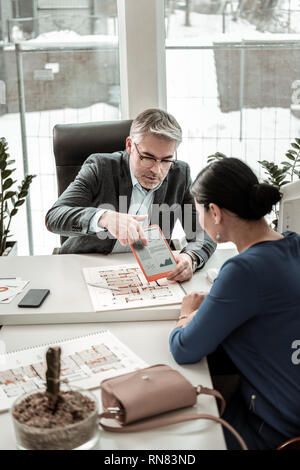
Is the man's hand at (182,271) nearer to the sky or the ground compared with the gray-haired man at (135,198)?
nearer to the ground

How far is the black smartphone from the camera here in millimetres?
1665

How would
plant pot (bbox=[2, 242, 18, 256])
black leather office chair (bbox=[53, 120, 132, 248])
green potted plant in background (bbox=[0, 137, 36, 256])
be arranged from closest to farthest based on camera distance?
black leather office chair (bbox=[53, 120, 132, 248]) → green potted plant in background (bbox=[0, 137, 36, 256]) → plant pot (bbox=[2, 242, 18, 256])

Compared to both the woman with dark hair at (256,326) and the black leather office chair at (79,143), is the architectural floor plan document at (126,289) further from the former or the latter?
the black leather office chair at (79,143)

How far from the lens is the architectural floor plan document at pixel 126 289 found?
1671mm

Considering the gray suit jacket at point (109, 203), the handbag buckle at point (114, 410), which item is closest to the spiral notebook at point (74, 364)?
the handbag buckle at point (114, 410)

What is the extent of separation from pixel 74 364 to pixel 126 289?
47cm

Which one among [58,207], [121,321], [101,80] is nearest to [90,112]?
[101,80]

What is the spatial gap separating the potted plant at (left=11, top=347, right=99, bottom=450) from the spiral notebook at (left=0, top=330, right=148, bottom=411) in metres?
0.19

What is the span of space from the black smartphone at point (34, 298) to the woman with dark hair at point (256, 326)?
50 centimetres

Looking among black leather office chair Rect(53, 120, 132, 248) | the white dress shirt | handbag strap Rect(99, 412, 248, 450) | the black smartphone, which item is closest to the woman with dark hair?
handbag strap Rect(99, 412, 248, 450)

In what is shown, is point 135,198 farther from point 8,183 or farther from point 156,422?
point 156,422

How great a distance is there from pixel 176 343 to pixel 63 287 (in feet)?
1.95

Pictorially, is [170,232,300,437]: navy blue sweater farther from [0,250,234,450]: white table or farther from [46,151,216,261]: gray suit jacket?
[46,151,216,261]: gray suit jacket
